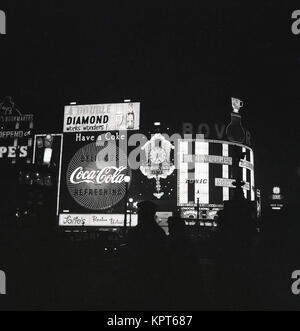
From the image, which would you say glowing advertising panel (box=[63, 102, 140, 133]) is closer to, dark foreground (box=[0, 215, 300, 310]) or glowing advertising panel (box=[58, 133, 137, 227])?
glowing advertising panel (box=[58, 133, 137, 227])

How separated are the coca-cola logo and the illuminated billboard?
9005 mm

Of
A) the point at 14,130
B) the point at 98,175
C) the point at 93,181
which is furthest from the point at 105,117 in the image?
Result: the point at 14,130

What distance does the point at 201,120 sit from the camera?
2785 inches

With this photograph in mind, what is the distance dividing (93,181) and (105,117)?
11119 millimetres

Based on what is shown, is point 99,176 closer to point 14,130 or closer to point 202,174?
point 202,174

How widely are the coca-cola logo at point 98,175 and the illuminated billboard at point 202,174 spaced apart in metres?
9.01

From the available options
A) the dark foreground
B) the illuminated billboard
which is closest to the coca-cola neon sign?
the illuminated billboard

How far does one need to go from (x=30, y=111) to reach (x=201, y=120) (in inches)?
1282

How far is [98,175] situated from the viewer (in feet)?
219

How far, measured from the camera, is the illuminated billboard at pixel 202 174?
66.1 metres

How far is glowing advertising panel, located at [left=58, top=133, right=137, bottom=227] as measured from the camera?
216 ft

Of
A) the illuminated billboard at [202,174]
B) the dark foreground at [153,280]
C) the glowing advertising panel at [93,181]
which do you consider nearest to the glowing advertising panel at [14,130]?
the glowing advertising panel at [93,181]

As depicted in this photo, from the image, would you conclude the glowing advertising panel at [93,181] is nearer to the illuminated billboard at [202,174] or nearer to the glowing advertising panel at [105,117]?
the glowing advertising panel at [105,117]
